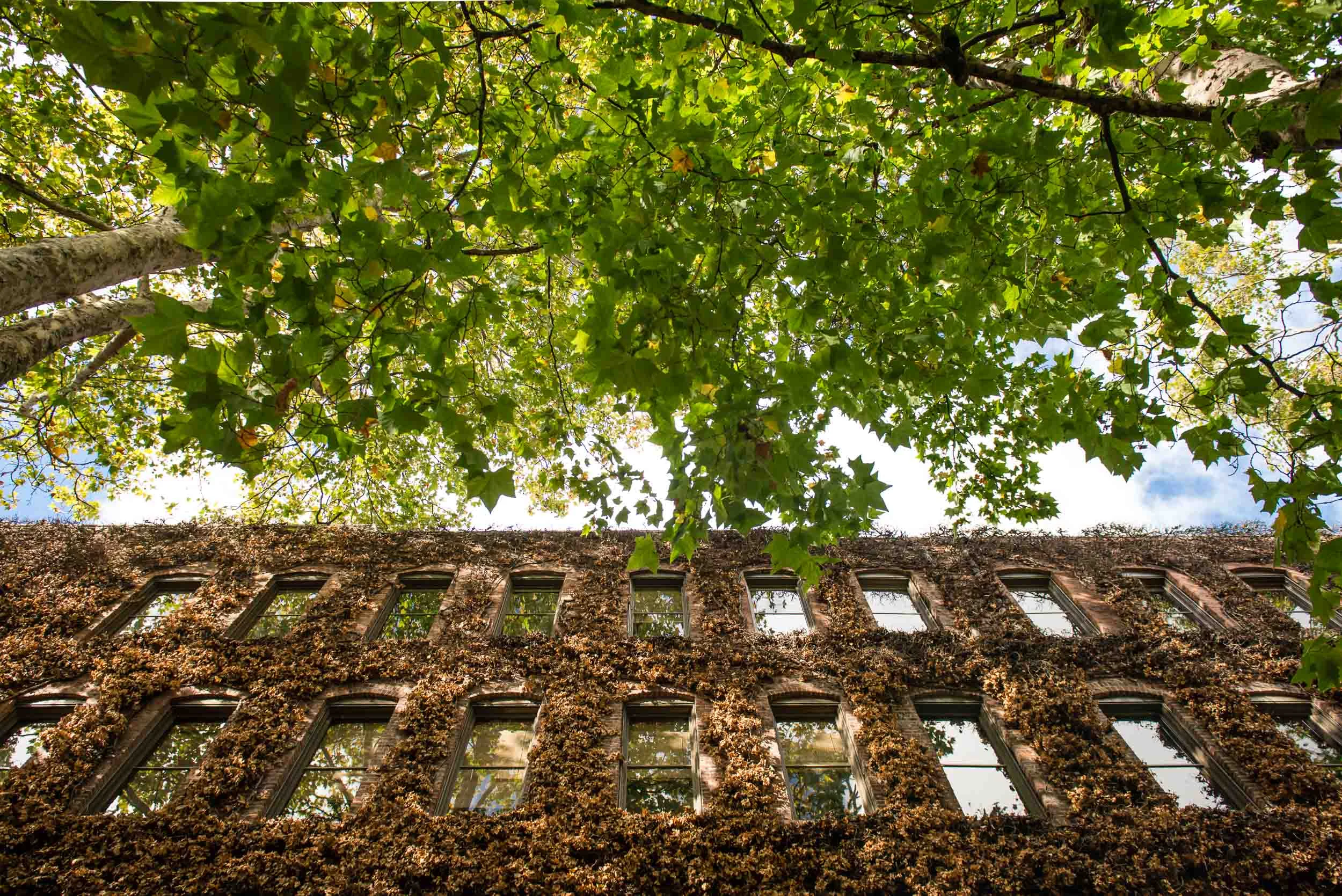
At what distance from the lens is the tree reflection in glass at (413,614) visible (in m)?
13.0

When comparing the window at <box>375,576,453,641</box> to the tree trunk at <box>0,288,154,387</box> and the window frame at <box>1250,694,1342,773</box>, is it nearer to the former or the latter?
the tree trunk at <box>0,288,154,387</box>

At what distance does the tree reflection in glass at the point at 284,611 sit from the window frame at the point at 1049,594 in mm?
14563

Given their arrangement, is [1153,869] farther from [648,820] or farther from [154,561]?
[154,561]

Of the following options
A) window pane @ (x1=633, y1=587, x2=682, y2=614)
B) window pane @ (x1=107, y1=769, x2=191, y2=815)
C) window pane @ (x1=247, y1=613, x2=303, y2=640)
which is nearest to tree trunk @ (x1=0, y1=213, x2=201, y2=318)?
window pane @ (x1=107, y1=769, x2=191, y2=815)

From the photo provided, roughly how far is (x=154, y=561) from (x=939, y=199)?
637 inches

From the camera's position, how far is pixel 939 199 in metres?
4.90

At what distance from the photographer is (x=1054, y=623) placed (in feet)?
44.7

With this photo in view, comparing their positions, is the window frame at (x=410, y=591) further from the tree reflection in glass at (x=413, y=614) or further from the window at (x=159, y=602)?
the window at (x=159, y=602)

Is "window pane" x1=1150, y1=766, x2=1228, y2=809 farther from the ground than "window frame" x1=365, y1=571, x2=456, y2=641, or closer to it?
closer to it

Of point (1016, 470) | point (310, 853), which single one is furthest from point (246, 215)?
point (1016, 470)

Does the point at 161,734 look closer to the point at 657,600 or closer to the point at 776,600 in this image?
the point at 657,600

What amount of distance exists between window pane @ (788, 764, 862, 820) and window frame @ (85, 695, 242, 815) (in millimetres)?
8600

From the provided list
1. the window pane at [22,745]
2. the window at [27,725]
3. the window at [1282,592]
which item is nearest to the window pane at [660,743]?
the window pane at [22,745]

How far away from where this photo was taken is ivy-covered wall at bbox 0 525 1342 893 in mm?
7996
